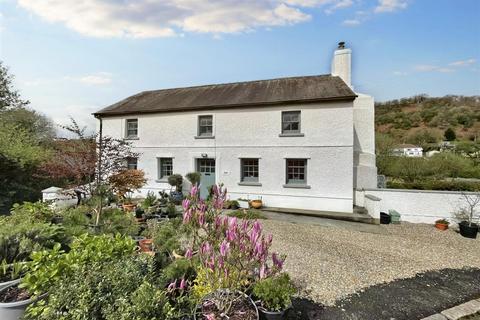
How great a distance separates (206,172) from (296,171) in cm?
552

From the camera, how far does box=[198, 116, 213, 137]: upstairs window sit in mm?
14477

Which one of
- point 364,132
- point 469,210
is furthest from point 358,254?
point 364,132

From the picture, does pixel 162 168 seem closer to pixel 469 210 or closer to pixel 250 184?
pixel 250 184

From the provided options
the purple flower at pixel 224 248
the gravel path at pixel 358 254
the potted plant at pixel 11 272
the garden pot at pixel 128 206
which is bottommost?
the gravel path at pixel 358 254

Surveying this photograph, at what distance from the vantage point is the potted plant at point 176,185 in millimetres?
13672

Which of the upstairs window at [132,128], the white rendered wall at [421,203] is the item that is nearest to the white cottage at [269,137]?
the upstairs window at [132,128]

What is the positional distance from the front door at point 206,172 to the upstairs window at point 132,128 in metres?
5.30

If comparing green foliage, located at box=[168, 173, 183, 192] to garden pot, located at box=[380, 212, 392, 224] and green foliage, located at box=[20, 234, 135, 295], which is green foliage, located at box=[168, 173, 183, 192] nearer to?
green foliage, located at box=[20, 234, 135, 295]

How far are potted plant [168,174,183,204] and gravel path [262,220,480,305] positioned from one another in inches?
234

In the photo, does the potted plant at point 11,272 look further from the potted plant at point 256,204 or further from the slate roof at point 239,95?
the slate roof at point 239,95

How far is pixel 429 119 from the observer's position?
52688mm

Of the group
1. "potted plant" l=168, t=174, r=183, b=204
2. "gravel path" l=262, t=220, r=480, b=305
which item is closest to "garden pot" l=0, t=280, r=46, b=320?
"gravel path" l=262, t=220, r=480, b=305

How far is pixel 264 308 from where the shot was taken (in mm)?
3451

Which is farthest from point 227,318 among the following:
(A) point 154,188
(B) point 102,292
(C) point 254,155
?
(A) point 154,188
